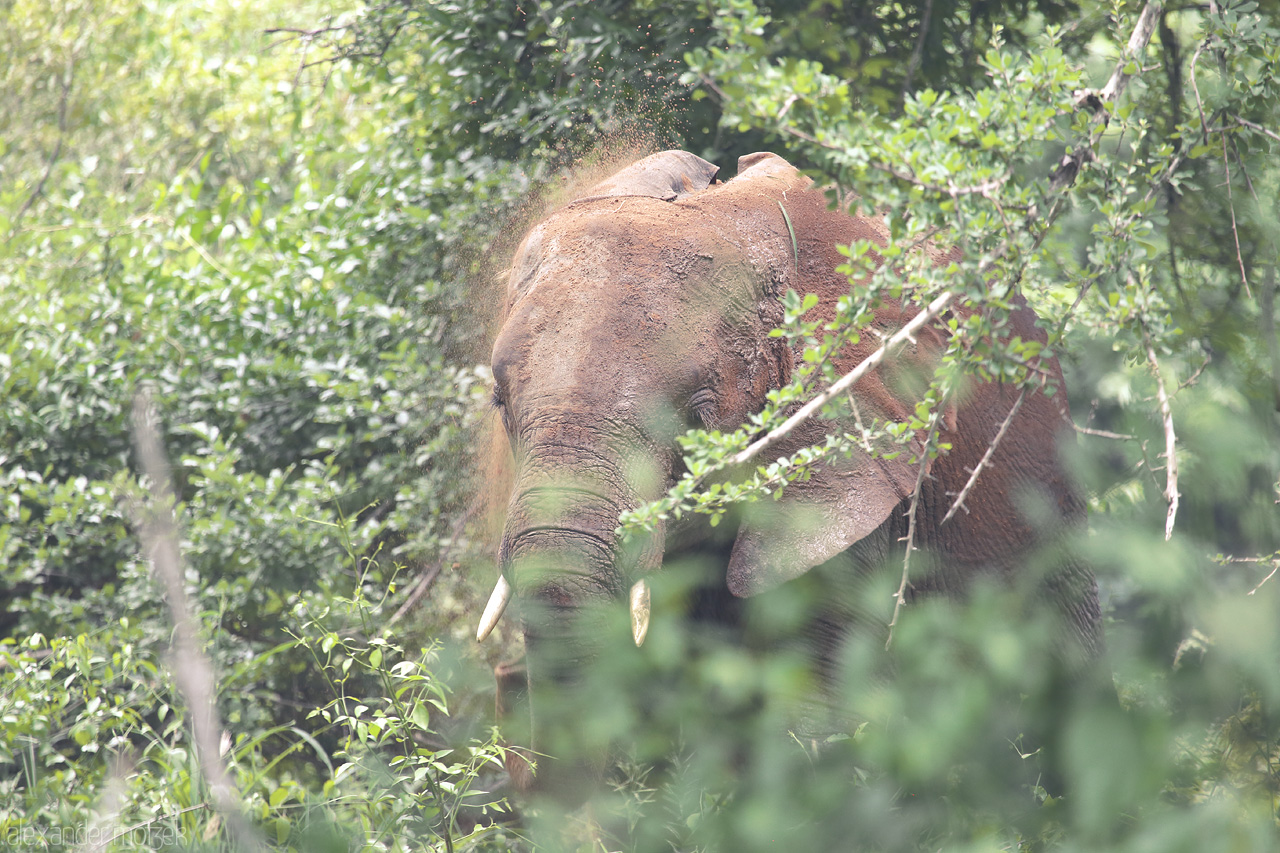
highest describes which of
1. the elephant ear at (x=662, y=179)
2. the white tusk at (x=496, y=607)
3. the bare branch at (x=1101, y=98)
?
the bare branch at (x=1101, y=98)

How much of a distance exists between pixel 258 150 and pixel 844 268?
25.7 ft

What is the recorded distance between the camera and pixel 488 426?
Result: 3738 mm

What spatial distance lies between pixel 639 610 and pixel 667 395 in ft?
1.75

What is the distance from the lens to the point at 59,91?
816cm

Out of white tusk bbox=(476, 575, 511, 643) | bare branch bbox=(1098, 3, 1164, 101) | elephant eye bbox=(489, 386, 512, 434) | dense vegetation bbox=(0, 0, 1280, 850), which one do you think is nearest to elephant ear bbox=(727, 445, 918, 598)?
dense vegetation bbox=(0, 0, 1280, 850)

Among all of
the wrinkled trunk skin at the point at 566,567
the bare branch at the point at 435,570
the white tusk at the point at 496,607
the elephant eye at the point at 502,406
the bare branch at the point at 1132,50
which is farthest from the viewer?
the bare branch at the point at 435,570

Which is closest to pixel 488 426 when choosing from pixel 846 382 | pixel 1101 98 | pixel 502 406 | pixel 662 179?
pixel 502 406

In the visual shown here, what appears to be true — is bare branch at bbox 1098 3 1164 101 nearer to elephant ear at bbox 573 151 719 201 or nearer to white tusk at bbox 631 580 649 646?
elephant ear at bbox 573 151 719 201

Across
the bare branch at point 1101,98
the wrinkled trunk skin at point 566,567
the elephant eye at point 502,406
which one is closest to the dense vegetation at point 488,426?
the bare branch at point 1101,98

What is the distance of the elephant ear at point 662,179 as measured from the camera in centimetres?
315

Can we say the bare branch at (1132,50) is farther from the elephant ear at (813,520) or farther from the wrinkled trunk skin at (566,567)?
the wrinkled trunk skin at (566,567)

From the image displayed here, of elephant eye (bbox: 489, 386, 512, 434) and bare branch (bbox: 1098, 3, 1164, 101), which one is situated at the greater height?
bare branch (bbox: 1098, 3, 1164, 101)

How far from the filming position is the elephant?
99.7 inches

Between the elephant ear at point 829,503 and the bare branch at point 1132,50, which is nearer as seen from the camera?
the bare branch at point 1132,50
